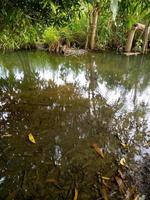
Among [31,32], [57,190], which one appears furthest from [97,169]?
[31,32]

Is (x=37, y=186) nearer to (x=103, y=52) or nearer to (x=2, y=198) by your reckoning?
(x=2, y=198)

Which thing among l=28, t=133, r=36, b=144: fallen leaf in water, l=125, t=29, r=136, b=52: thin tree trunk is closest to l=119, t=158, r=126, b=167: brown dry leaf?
l=28, t=133, r=36, b=144: fallen leaf in water

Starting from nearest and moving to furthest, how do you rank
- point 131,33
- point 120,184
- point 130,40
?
point 120,184
point 131,33
point 130,40

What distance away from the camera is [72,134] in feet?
14.4

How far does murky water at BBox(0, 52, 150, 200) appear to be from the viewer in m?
3.24

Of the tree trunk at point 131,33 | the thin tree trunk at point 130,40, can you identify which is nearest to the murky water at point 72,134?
the tree trunk at point 131,33

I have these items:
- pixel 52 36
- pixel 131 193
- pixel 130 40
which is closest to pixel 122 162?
pixel 131 193

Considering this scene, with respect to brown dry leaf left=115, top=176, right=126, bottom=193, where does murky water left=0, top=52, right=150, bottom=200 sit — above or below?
above

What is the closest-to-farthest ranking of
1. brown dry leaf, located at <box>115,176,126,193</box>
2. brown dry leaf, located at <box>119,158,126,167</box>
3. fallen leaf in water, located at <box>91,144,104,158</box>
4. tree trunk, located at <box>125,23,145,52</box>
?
brown dry leaf, located at <box>115,176,126,193</box> < brown dry leaf, located at <box>119,158,126,167</box> < fallen leaf in water, located at <box>91,144,104,158</box> < tree trunk, located at <box>125,23,145,52</box>

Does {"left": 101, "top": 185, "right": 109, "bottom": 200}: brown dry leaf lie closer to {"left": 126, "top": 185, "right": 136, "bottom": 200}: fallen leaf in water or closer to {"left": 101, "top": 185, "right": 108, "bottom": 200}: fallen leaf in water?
{"left": 101, "top": 185, "right": 108, "bottom": 200}: fallen leaf in water

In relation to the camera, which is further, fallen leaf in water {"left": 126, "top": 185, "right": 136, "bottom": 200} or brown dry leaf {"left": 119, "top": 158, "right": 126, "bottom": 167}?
brown dry leaf {"left": 119, "top": 158, "right": 126, "bottom": 167}

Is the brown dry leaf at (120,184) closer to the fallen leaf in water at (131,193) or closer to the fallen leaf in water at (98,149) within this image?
the fallen leaf in water at (131,193)

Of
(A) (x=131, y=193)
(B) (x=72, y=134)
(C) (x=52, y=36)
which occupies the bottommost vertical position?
(A) (x=131, y=193)

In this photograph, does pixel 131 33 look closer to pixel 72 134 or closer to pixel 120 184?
pixel 72 134
